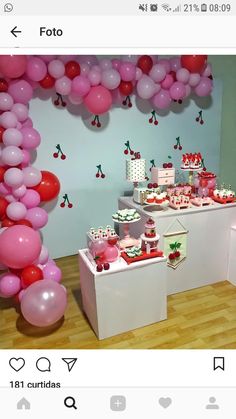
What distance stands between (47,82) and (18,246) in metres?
1.34

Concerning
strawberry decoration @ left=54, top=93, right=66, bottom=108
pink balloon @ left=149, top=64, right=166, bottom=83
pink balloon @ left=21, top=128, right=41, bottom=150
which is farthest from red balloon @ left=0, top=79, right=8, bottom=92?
pink balloon @ left=149, top=64, right=166, bottom=83

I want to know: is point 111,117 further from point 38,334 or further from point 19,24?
point 19,24

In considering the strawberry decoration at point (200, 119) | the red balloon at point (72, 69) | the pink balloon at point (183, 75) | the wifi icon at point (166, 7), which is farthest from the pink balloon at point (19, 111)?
the wifi icon at point (166, 7)

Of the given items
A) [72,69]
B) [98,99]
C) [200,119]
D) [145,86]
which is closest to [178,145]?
[200,119]

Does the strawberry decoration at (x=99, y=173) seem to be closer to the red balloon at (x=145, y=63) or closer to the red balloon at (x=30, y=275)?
the red balloon at (x=145, y=63)

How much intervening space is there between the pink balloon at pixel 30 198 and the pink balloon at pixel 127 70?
1.22 metres

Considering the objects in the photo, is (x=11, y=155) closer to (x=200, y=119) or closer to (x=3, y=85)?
(x=3, y=85)

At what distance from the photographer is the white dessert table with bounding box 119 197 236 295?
2641 mm

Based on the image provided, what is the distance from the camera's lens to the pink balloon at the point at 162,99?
10.6ft

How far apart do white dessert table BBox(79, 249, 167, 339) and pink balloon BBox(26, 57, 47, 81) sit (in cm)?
135

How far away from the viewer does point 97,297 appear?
2.14m

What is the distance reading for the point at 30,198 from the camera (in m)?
2.61
